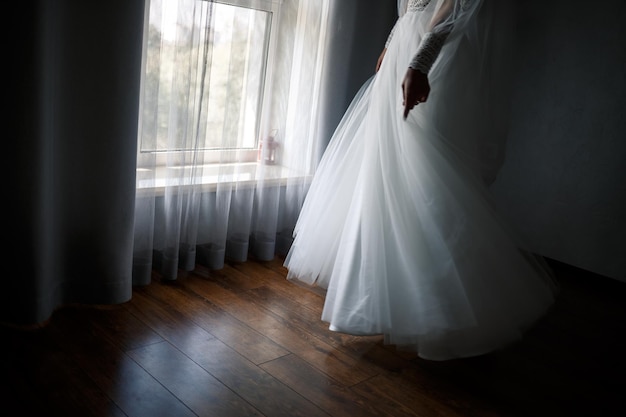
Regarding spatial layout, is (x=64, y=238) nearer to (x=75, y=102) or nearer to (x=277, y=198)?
(x=75, y=102)

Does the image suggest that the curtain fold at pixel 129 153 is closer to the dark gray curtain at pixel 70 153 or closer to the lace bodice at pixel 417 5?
the dark gray curtain at pixel 70 153

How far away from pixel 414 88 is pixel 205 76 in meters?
0.87

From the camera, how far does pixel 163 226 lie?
8.16 ft

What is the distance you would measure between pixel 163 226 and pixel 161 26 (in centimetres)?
79

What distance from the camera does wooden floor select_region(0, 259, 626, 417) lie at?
5.63ft

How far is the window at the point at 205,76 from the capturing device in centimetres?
228

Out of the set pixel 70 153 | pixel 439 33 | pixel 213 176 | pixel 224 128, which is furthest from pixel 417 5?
pixel 70 153

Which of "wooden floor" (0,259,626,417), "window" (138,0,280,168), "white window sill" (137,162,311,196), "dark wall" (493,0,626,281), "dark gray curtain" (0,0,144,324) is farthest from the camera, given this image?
"dark wall" (493,0,626,281)

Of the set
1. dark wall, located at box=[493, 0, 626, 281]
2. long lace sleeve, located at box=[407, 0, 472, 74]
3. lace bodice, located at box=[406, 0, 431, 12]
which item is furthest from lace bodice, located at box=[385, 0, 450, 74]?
dark wall, located at box=[493, 0, 626, 281]

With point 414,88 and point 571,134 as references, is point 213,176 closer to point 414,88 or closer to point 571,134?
point 414,88

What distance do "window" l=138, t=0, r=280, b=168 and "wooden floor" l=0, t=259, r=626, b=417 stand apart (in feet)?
1.98

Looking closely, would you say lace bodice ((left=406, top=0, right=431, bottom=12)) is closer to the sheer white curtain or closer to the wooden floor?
the sheer white curtain

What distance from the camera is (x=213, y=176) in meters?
2.62

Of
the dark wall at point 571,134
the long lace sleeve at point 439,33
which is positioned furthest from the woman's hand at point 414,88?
the dark wall at point 571,134
